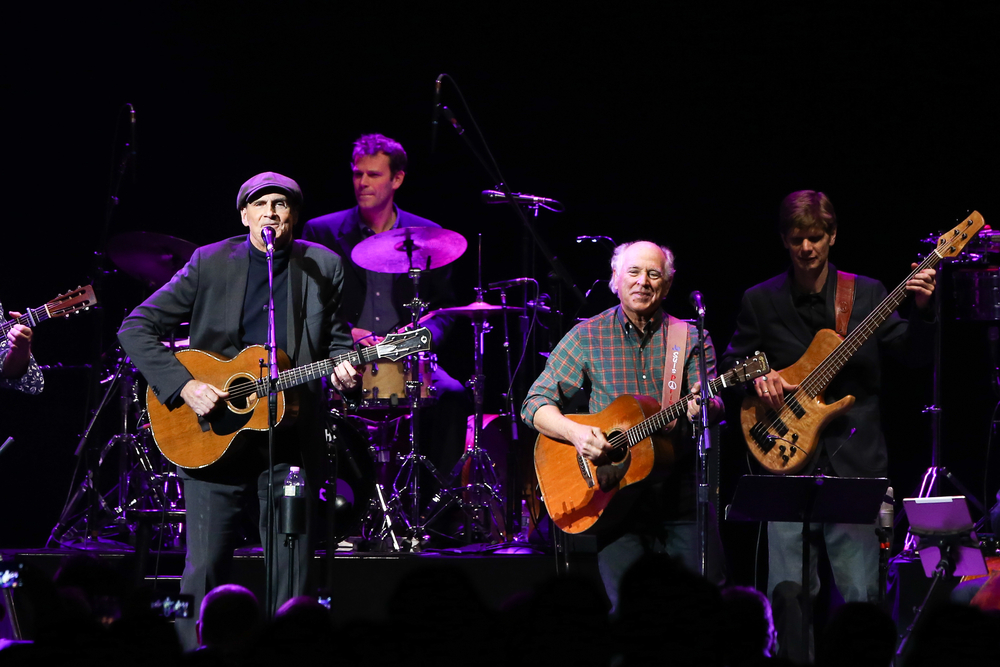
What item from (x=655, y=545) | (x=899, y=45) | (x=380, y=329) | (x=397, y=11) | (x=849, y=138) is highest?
(x=397, y=11)

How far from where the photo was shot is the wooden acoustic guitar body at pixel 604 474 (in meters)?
5.00

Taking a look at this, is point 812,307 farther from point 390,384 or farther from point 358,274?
point 358,274

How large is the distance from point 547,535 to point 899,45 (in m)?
4.34

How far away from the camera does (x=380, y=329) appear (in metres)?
7.53

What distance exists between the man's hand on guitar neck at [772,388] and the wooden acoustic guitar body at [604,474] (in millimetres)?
598

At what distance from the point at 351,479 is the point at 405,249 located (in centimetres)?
167

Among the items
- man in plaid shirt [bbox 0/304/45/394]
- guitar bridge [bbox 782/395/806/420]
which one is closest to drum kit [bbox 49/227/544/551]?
man in plaid shirt [bbox 0/304/45/394]

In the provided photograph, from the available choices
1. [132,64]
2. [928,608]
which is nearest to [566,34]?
[132,64]

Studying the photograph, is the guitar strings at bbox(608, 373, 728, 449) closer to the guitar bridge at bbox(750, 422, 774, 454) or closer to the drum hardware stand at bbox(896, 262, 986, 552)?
the guitar bridge at bbox(750, 422, 774, 454)

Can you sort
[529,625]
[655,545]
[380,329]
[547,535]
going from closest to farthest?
[529,625] < [655,545] < [547,535] < [380,329]

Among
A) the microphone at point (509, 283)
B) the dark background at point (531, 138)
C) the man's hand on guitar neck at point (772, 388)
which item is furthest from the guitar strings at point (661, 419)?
the microphone at point (509, 283)

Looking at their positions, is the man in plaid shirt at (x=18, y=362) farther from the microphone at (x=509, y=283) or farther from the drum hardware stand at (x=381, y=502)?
the microphone at (x=509, y=283)

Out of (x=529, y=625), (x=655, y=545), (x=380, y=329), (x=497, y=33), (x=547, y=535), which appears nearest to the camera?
(x=529, y=625)

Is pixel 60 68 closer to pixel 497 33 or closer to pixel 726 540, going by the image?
pixel 497 33
